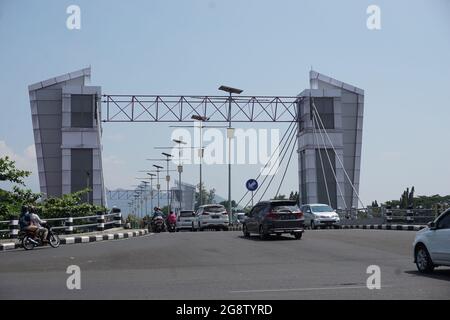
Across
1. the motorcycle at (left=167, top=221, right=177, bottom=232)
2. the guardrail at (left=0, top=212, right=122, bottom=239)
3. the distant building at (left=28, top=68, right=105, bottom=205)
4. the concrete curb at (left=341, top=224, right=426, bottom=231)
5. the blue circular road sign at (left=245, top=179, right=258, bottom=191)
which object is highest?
the distant building at (left=28, top=68, right=105, bottom=205)

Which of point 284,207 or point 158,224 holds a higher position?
point 284,207

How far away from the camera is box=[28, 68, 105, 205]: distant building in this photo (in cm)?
4491

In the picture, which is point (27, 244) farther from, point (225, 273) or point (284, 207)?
point (225, 273)

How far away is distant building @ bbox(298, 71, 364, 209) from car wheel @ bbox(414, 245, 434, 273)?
3388 centimetres

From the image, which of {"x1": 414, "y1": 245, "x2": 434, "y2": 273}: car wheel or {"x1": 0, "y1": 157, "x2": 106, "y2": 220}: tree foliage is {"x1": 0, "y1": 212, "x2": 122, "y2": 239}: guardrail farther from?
{"x1": 414, "y1": 245, "x2": 434, "y2": 273}: car wheel

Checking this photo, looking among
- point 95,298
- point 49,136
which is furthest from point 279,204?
point 49,136

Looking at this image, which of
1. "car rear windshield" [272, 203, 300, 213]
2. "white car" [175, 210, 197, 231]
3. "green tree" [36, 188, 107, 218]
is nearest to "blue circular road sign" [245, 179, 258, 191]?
"white car" [175, 210, 197, 231]

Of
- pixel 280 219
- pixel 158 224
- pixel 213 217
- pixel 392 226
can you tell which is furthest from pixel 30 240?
pixel 392 226

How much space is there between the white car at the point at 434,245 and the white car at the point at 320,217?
2407 centimetres

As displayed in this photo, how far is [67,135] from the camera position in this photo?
4497 centimetres

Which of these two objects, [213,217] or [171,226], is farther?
[171,226]

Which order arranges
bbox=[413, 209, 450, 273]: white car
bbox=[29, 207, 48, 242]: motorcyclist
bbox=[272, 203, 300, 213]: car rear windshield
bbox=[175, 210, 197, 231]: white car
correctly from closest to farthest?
bbox=[413, 209, 450, 273]: white car < bbox=[29, 207, 48, 242]: motorcyclist < bbox=[272, 203, 300, 213]: car rear windshield < bbox=[175, 210, 197, 231]: white car

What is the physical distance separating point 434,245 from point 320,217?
24.8 meters
